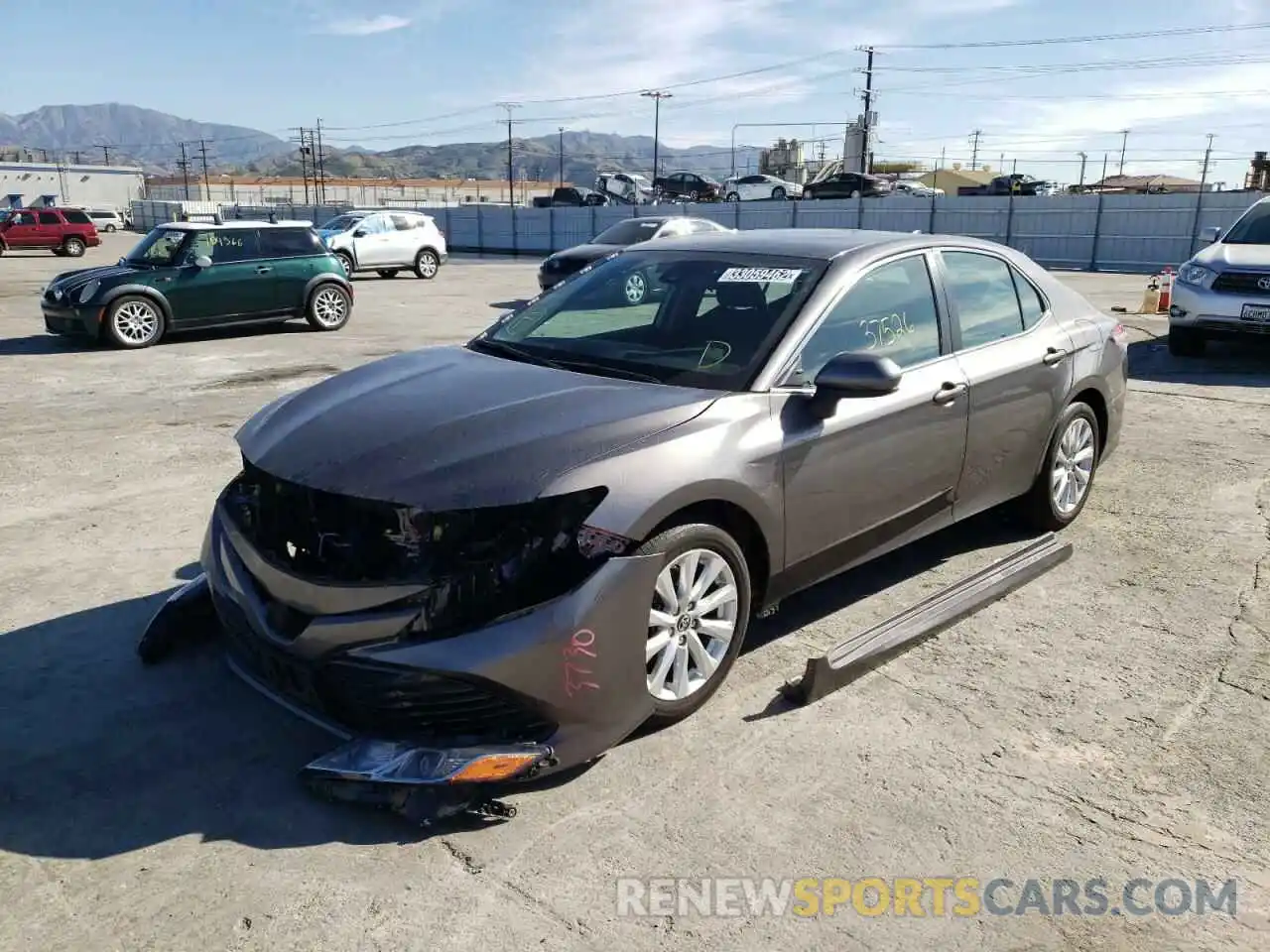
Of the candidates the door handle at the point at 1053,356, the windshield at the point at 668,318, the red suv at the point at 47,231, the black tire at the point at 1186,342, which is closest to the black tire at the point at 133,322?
the windshield at the point at 668,318

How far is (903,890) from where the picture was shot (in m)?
2.69

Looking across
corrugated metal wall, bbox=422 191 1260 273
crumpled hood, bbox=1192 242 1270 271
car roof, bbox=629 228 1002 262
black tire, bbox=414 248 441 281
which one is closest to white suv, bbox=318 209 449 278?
black tire, bbox=414 248 441 281

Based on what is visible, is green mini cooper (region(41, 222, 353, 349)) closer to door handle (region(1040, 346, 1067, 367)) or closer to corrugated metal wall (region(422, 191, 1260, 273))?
door handle (region(1040, 346, 1067, 367))

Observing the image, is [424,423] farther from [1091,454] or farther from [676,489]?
[1091,454]

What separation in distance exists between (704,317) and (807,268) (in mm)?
474

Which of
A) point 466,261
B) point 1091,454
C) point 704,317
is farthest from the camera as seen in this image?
point 466,261

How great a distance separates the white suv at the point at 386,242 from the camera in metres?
23.4

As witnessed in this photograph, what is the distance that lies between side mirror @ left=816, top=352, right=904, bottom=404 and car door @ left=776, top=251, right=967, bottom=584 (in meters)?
0.12

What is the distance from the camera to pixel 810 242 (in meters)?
4.50

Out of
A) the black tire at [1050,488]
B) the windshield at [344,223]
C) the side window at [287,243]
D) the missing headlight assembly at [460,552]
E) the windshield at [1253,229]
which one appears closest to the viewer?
the missing headlight assembly at [460,552]

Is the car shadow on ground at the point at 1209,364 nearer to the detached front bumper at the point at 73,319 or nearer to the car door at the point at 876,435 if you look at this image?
the car door at the point at 876,435

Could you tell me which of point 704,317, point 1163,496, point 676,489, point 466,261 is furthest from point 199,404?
point 466,261

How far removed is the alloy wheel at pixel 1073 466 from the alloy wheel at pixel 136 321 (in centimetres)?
1132

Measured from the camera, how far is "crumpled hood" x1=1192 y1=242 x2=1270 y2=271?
398 inches
